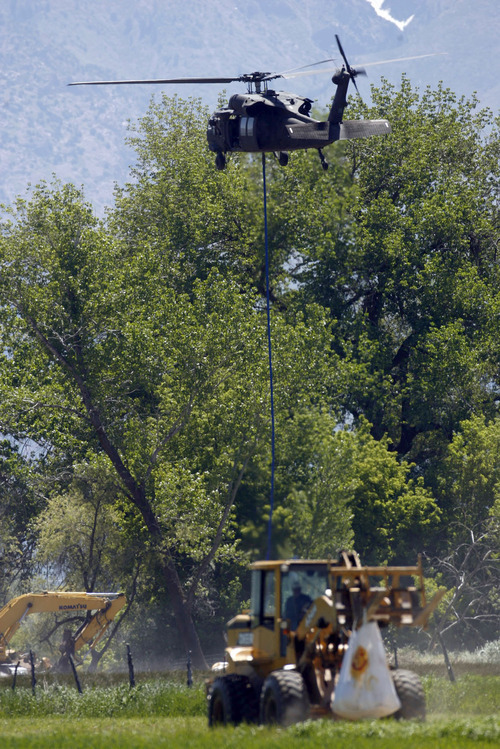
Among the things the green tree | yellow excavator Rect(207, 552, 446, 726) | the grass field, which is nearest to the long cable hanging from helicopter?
the grass field

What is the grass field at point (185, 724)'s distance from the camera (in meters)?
13.7

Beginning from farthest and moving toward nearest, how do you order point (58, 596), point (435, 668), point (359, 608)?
point (58, 596), point (435, 668), point (359, 608)

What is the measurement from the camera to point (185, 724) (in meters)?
19.8

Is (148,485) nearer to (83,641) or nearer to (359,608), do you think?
(83,641)

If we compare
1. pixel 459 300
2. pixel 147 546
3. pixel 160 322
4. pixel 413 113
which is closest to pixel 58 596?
pixel 147 546

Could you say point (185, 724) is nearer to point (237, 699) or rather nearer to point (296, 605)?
point (237, 699)

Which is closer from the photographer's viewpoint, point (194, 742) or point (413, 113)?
point (194, 742)

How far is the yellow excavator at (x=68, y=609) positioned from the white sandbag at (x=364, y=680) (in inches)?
926

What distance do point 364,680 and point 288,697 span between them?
1188 millimetres

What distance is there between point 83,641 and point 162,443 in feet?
30.0

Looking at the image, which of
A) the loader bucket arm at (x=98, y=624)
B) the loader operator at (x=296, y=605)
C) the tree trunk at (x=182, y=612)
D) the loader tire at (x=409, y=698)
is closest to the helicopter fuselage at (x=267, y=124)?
the loader operator at (x=296, y=605)

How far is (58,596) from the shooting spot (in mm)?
37562

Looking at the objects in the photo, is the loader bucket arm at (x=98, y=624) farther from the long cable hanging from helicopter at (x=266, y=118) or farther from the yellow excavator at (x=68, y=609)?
the long cable hanging from helicopter at (x=266, y=118)

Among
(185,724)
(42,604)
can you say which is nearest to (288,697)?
(185,724)
